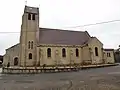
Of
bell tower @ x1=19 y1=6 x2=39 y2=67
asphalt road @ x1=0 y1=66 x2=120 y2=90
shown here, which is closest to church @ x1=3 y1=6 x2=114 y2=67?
bell tower @ x1=19 y1=6 x2=39 y2=67

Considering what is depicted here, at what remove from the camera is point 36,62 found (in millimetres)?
35375

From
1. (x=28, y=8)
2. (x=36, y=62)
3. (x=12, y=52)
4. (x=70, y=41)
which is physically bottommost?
(x=36, y=62)

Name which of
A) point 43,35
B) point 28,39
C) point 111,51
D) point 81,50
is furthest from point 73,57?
point 111,51

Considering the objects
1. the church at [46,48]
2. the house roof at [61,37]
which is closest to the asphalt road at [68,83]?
the church at [46,48]

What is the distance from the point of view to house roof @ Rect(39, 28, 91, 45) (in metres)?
38.5

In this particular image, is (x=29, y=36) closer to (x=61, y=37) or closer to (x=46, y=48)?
(x=46, y=48)

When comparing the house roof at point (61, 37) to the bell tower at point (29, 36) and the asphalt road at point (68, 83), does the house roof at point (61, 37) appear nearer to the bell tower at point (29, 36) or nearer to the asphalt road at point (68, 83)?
the bell tower at point (29, 36)

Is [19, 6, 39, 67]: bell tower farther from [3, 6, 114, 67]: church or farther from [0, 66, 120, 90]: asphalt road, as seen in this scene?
[0, 66, 120, 90]: asphalt road

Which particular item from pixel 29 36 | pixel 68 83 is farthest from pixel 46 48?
pixel 68 83

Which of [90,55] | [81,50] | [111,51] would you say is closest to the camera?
[90,55]

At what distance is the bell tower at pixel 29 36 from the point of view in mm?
35250

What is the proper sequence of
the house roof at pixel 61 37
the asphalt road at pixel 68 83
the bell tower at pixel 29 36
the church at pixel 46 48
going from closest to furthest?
the asphalt road at pixel 68 83 < the bell tower at pixel 29 36 < the church at pixel 46 48 < the house roof at pixel 61 37

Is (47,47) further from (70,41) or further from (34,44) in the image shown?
(70,41)

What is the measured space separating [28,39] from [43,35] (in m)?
4.48
